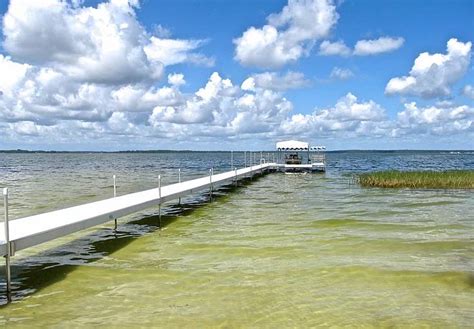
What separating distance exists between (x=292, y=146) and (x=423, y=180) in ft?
70.2

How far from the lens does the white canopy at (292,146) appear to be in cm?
5107

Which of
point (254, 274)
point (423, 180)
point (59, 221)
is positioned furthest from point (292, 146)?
point (254, 274)

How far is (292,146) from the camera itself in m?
51.2

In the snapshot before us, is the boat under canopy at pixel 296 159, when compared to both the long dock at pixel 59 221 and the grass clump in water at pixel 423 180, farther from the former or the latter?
the long dock at pixel 59 221

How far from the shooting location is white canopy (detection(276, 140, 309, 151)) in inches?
2010

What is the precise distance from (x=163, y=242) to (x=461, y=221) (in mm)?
10672

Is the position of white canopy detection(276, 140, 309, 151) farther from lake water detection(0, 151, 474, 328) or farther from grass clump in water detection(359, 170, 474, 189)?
lake water detection(0, 151, 474, 328)

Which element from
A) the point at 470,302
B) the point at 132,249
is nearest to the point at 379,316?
the point at 470,302

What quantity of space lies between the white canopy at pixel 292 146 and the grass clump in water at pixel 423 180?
714 inches

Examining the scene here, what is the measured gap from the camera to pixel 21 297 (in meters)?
7.88

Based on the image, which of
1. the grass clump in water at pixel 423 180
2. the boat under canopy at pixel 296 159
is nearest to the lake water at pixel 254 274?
the grass clump in water at pixel 423 180

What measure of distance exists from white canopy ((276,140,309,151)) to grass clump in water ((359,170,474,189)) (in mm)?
18132

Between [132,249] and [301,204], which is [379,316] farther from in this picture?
[301,204]

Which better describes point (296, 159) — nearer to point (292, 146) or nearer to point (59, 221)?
point (292, 146)
